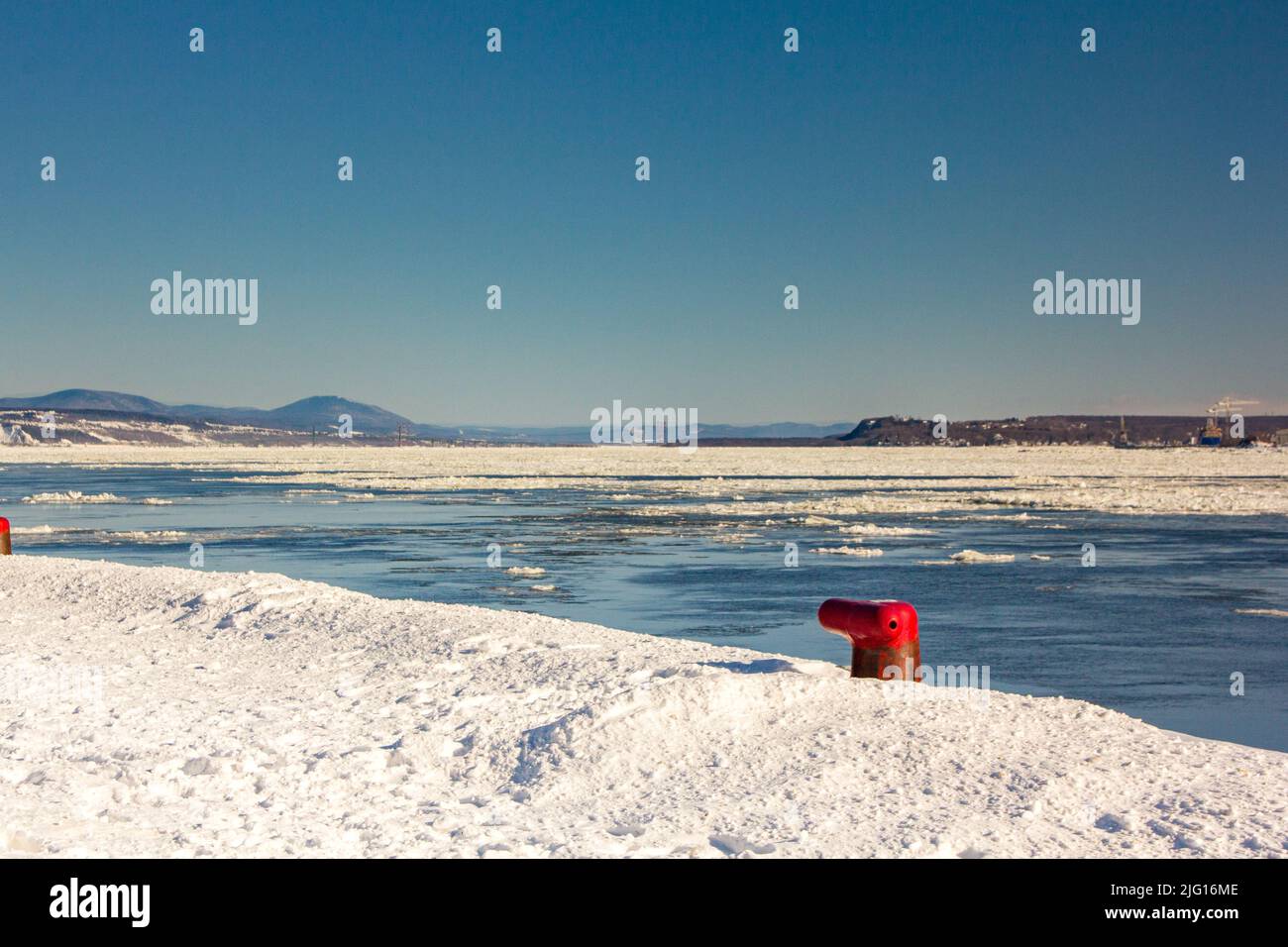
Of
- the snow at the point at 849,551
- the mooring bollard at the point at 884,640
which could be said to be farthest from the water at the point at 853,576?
the mooring bollard at the point at 884,640

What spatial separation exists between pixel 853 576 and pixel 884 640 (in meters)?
9.14

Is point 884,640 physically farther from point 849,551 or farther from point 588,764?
point 849,551

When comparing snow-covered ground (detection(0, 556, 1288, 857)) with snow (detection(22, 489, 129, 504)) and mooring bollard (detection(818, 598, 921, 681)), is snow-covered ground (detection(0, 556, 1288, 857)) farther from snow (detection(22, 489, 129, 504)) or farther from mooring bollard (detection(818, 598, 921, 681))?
snow (detection(22, 489, 129, 504))

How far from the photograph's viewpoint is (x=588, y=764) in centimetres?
708

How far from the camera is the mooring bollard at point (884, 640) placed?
874cm

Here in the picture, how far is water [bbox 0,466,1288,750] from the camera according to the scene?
10.7 meters

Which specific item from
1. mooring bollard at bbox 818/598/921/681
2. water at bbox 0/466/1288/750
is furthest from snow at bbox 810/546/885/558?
mooring bollard at bbox 818/598/921/681

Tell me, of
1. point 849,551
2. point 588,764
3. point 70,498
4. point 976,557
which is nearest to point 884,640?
point 588,764

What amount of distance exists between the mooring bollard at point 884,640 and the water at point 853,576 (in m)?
1.48

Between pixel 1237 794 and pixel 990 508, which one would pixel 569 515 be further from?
pixel 1237 794

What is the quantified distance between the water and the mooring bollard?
4.85 feet

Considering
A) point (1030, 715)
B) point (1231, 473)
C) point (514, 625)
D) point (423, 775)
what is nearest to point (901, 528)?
point (514, 625)
